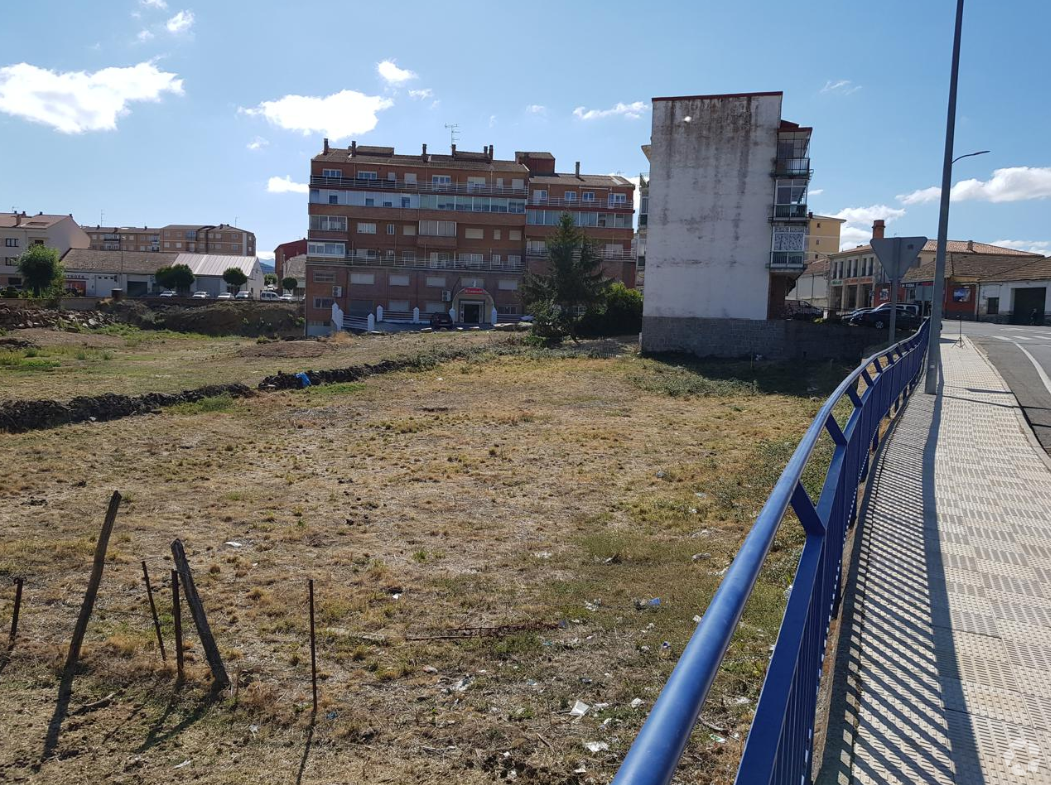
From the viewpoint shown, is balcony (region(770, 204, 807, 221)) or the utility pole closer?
the utility pole

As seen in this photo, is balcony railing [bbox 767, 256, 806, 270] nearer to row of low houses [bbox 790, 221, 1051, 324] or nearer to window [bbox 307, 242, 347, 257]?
row of low houses [bbox 790, 221, 1051, 324]

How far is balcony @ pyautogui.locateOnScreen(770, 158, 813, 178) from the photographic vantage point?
120 feet

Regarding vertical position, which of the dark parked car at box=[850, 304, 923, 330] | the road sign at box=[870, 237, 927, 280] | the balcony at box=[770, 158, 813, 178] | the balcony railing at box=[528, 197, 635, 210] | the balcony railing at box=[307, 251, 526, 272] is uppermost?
the balcony railing at box=[528, 197, 635, 210]

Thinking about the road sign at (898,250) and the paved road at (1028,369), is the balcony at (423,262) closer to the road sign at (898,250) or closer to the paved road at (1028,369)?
the paved road at (1028,369)

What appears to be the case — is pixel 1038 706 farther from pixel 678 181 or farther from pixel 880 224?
pixel 880 224

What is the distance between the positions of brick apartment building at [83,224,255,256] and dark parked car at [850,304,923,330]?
5487 inches

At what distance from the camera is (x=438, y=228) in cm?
7375

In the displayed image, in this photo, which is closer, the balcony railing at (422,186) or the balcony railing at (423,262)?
the balcony railing at (423,262)

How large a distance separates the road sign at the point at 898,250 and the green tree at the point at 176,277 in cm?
9027

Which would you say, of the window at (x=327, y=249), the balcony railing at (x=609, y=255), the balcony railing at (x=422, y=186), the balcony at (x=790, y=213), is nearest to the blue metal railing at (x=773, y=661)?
the balcony at (x=790, y=213)

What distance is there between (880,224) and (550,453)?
72.0 metres

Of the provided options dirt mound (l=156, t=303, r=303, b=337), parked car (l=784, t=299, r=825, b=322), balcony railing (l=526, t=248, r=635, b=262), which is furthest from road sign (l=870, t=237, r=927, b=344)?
balcony railing (l=526, t=248, r=635, b=262)

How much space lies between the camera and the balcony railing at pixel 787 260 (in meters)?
37.1

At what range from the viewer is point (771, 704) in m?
2.03
